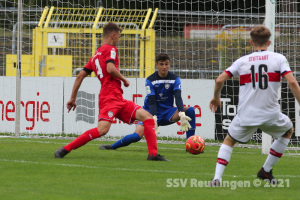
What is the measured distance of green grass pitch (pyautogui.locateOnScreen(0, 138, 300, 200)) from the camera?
6.43 m

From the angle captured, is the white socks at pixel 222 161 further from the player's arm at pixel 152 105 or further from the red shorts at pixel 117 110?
the player's arm at pixel 152 105

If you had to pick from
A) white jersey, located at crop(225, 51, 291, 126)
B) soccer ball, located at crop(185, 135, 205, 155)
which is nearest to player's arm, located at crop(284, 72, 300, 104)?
white jersey, located at crop(225, 51, 291, 126)

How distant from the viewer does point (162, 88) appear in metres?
12.0

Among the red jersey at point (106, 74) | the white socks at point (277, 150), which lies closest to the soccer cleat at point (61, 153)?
the red jersey at point (106, 74)

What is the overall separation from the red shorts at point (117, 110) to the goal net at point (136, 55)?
5.01 metres

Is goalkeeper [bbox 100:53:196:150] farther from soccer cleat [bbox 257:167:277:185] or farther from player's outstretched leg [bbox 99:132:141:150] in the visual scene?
soccer cleat [bbox 257:167:277:185]

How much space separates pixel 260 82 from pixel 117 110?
3.09m

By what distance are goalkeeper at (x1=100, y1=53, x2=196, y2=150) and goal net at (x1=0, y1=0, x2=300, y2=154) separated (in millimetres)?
2816

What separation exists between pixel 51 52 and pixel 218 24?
4300 millimetres

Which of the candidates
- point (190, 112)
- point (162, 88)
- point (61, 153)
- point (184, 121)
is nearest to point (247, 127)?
point (61, 153)

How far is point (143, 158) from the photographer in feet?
33.7

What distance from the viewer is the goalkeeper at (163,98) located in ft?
38.2

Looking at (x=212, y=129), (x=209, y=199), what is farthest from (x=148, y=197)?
(x=212, y=129)

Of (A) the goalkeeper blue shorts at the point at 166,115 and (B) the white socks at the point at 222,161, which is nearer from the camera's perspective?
(B) the white socks at the point at 222,161
